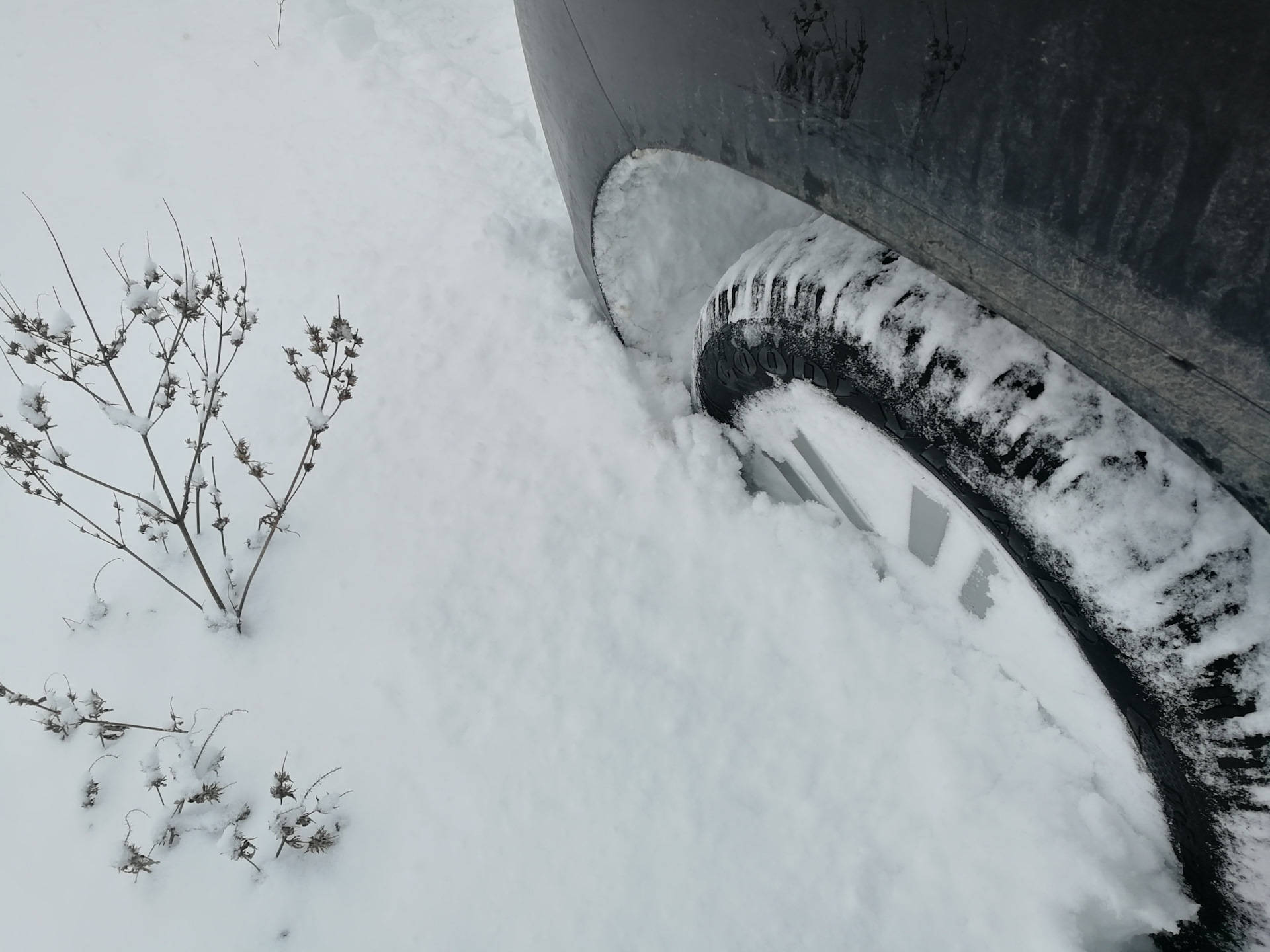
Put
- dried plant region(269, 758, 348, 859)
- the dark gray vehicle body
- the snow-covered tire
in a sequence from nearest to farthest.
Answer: the dark gray vehicle body < the snow-covered tire < dried plant region(269, 758, 348, 859)

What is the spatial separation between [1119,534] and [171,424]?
8.42 feet

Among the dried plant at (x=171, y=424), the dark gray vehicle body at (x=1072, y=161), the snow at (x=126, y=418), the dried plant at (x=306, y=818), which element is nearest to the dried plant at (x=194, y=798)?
the dried plant at (x=306, y=818)

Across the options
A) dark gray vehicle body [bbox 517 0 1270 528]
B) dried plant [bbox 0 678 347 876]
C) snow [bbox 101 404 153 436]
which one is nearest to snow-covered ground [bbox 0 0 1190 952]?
dried plant [bbox 0 678 347 876]

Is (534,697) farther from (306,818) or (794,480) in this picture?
(794,480)

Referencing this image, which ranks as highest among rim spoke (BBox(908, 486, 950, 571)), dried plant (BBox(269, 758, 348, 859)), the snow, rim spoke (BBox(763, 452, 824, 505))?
the snow

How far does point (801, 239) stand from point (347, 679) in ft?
4.60

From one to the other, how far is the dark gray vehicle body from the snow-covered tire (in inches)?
6.6

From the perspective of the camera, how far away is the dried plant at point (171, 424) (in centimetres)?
174

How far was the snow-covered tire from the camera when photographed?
784 mm

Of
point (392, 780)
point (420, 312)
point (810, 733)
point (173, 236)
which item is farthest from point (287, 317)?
point (810, 733)

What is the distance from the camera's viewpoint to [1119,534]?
0.82 m

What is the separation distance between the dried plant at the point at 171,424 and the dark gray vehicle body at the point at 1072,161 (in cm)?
133

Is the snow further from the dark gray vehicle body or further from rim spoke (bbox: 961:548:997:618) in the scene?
rim spoke (bbox: 961:548:997:618)

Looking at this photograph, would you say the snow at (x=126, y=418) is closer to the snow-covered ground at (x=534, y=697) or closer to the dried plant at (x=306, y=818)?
the snow-covered ground at (x=534, y=697)
